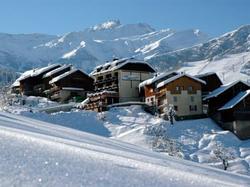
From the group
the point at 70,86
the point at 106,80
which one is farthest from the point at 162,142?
the point at 70,86

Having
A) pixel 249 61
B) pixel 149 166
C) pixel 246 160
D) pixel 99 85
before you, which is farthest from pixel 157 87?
pixel 249 61

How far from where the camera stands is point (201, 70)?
176m

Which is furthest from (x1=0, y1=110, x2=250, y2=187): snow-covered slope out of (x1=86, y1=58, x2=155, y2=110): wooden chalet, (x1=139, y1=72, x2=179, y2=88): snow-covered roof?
(x1=86, y1=58, x2=155, y2=110): wooden chalet

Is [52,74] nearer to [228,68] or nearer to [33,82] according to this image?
[33,82]

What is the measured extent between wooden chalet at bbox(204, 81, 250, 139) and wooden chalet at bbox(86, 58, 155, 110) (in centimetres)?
1072

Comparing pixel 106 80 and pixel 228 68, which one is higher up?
pixel 228 68

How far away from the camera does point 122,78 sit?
6506 centimetres

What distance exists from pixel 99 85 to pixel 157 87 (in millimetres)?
11838

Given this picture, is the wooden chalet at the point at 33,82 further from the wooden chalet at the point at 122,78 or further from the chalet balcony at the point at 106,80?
the wooden chalet at the point at 122,78

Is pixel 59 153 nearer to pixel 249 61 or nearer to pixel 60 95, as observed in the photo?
pixel 60 95

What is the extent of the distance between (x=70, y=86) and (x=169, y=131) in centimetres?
2427

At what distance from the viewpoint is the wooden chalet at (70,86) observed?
227 ft

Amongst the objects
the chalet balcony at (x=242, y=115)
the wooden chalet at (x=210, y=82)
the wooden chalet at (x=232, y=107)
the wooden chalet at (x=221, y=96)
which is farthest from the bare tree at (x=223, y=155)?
the wooden chalet at (x=210, y=82)

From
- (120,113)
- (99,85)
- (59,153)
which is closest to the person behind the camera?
(59,153)
